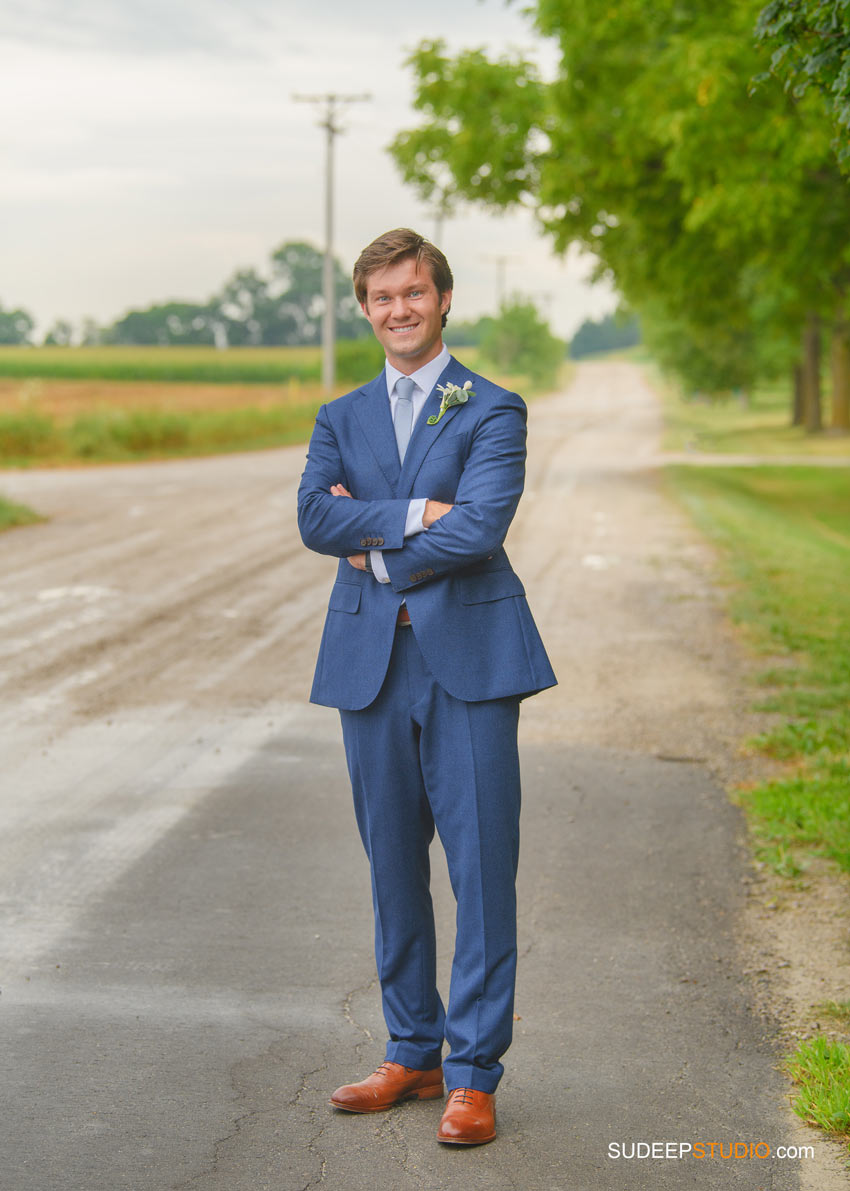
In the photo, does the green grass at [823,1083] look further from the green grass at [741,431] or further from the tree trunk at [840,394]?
the tree trunk at [840,394]

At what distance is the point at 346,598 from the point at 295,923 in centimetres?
180

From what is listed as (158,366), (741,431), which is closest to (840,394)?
(741,431)

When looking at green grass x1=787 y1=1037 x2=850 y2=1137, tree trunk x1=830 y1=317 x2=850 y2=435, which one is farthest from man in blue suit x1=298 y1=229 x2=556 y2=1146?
tree trunk x1=830 y1=317 x2=850 y2=435

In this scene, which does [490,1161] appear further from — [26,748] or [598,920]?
[26,748]

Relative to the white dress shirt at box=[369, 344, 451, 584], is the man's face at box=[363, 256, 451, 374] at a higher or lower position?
higher

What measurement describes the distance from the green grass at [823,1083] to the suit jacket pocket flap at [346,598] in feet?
5.70

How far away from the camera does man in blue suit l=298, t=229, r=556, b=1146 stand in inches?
129

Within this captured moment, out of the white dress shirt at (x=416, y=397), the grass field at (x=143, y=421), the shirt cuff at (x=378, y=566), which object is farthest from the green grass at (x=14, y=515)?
the shirt cuff at (x=378, y=566)

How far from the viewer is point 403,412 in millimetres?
3439

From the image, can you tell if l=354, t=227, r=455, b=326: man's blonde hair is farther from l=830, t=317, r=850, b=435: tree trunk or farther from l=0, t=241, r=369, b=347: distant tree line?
l=0, t=241, r=369, b=347: distant tree line

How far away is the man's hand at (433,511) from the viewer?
329cm

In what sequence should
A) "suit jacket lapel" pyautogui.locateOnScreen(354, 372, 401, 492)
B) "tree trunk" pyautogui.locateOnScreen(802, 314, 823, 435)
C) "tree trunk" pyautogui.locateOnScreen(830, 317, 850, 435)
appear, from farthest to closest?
"tree trunk" pyautogui.locateOnScreen(802, 314, 823, 435) → "tree trunk" pyautogui.locateOnScreen(830, 317, 850, 435) → "suit jacket lapel" pyautogui.locateOnScreen(354, 372, 401, 492)

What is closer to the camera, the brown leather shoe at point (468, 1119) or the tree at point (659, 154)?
the brown leather shoe at point (468, 1119)

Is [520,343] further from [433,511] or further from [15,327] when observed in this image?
[433,511]
